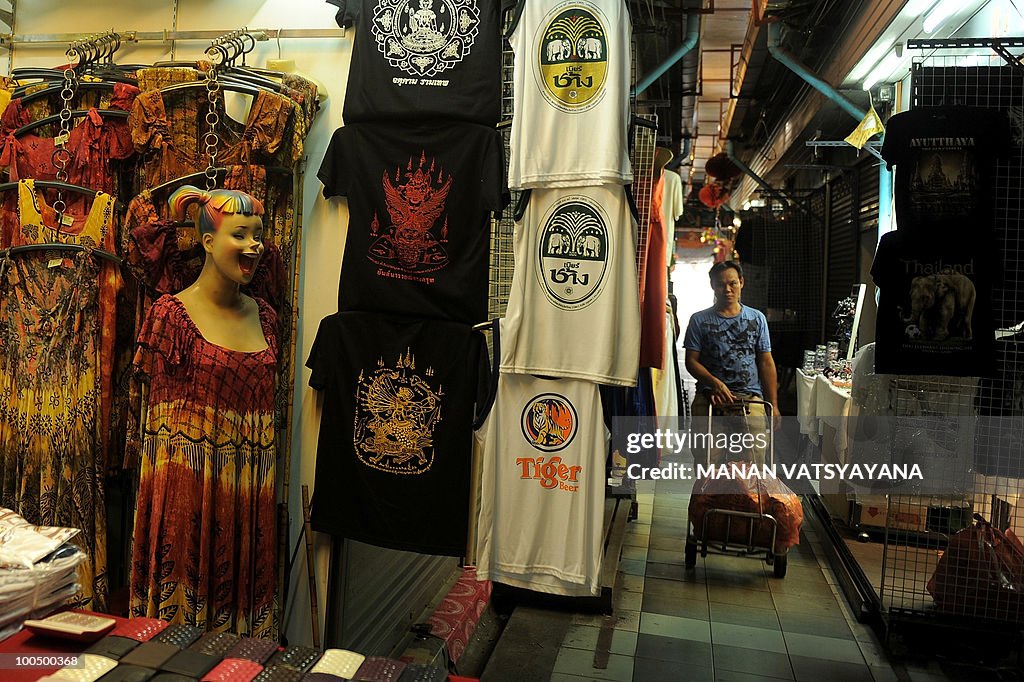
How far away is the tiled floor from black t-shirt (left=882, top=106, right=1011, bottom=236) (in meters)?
1.41

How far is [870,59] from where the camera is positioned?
2.74 meters

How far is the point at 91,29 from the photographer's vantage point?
2.74m

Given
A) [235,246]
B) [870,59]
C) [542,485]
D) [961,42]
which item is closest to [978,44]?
[961,42]

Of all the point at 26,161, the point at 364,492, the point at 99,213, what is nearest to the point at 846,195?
the point at 364,492

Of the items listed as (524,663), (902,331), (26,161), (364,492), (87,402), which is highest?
(26,161)

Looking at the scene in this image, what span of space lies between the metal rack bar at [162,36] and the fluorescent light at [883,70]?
201cm

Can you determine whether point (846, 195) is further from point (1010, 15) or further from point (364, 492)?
point (364, 492)

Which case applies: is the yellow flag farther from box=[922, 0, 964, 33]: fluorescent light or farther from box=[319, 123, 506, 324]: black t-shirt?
box=[319, 123, 506, 324]: black t-shirt

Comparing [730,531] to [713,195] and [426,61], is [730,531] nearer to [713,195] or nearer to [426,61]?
[713,195]

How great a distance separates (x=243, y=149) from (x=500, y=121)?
2.90 ft

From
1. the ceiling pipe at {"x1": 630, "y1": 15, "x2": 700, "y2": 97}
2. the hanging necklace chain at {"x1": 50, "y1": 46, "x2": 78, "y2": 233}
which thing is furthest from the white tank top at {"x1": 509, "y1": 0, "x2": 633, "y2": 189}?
the hanging necklace chain at {"x1": 50, "y1": 46, "x2": 78, "y2": 233}

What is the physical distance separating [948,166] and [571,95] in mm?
1359

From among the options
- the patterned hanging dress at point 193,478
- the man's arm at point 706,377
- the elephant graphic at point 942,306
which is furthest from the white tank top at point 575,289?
the elephant graphic at point 942,306

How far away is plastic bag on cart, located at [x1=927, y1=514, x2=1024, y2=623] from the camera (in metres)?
2.74
